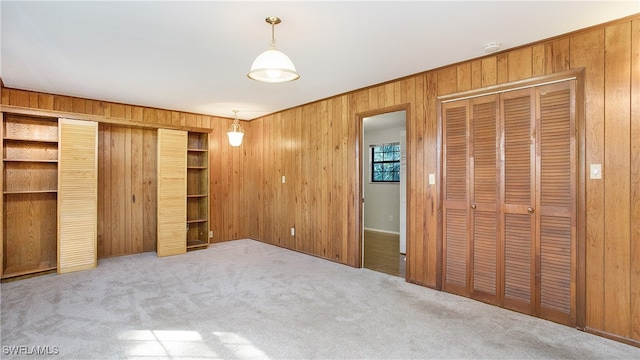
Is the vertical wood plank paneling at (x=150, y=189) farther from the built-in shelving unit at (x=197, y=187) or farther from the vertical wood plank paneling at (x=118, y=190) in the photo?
the built-in shelving unit at (x=197, y=187)

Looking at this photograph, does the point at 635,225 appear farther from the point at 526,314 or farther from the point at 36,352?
the point at 36,352

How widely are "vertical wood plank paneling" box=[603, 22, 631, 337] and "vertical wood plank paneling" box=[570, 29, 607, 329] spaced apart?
3 cm

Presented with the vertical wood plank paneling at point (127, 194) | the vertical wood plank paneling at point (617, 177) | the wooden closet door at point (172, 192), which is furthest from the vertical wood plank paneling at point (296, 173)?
the vertical wood plank paneling at point (617, 177)

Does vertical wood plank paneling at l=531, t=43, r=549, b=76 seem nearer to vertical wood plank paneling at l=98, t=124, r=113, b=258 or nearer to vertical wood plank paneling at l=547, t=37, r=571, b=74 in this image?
vertical wood plank paneling at l=547, t=37, r=571, b=74

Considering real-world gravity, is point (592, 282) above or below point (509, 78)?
below

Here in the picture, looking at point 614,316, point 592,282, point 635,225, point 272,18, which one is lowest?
point 614,316

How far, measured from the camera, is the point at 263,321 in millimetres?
2775

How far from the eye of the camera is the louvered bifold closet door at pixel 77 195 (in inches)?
165

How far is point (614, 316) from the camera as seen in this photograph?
2.47m

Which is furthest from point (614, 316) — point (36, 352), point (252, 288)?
point (36, 352)

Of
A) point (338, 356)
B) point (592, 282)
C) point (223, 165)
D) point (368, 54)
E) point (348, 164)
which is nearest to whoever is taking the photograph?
point (338, 356)

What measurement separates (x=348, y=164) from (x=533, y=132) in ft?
7.54

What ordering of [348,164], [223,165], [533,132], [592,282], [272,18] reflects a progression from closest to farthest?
[272,18]
[592,282]
[533,132]
[348,164]
[223,165]

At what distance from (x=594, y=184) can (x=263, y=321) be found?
2.97m
